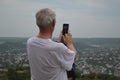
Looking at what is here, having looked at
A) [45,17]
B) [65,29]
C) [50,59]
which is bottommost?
[50,59]

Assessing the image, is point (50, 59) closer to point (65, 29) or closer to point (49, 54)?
point (49, 54)

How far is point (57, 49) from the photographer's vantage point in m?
2.57

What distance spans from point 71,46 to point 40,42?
9.7 inches

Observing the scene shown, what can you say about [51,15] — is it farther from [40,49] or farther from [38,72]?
[38,72]

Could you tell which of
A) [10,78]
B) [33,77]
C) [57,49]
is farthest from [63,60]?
[10,78]

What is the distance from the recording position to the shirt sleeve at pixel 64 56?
2.56 m

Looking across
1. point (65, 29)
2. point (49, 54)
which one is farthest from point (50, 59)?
point (65, 29)

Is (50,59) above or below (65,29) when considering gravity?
below

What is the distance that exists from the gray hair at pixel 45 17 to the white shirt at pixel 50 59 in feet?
0.52

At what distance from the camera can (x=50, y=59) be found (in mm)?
2592

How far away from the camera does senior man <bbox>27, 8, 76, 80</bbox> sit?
2559 mm

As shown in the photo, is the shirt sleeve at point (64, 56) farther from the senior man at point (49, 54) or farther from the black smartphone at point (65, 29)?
the black smartphone at point (65, 29)

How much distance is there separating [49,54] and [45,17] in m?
0.30

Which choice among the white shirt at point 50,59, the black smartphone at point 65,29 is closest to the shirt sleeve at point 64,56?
the white shirt at point 50,59
